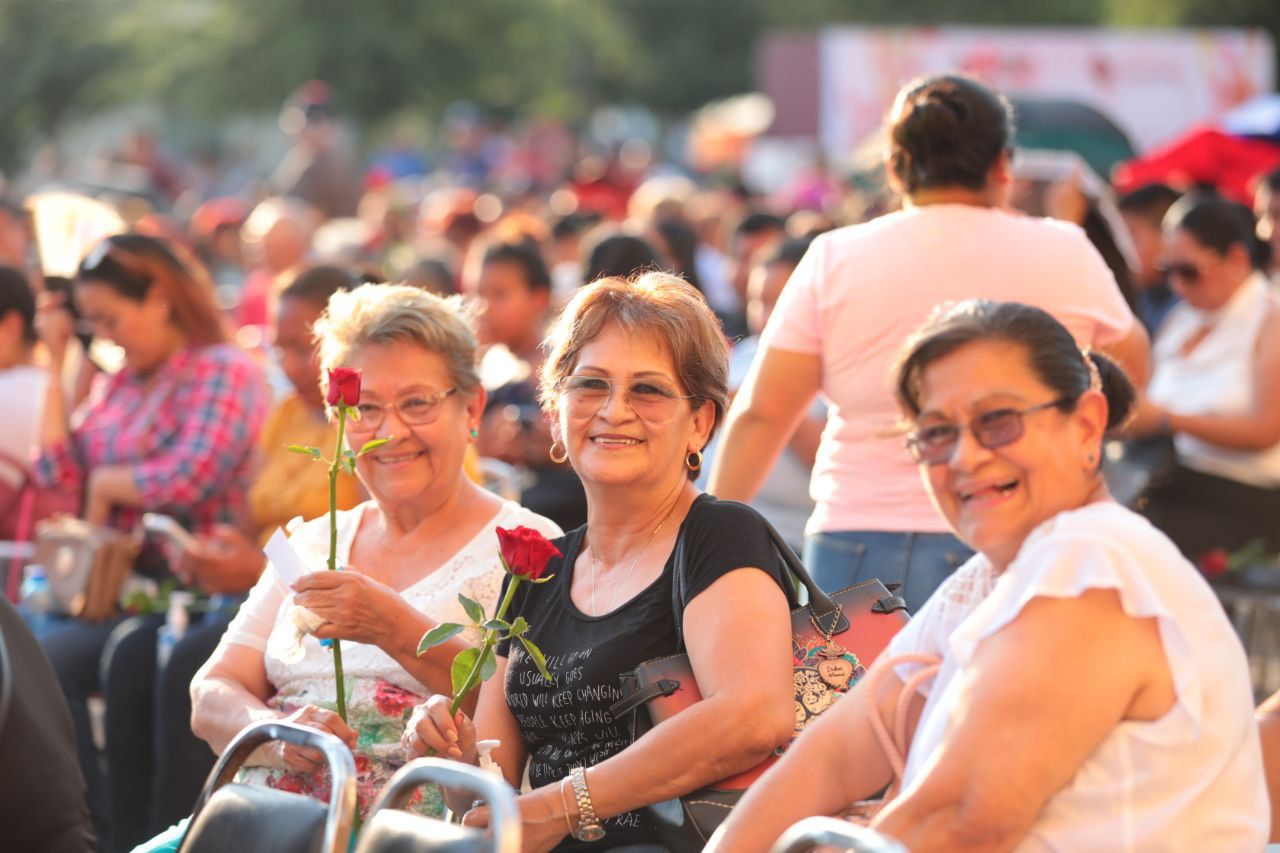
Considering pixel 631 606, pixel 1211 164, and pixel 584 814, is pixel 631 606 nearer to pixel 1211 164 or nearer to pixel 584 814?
pixel 584 814

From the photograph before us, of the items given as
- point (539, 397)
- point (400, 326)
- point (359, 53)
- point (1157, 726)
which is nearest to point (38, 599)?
point (400, 326)

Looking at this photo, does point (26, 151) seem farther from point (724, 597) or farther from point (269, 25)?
point (724, 597)

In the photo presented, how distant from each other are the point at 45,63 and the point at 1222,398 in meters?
→ 29.2

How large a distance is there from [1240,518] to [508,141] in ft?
71.8

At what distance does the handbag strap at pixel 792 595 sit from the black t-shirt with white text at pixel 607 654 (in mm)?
13

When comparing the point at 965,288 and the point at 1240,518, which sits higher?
the point at 965,288

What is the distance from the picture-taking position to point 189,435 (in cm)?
607

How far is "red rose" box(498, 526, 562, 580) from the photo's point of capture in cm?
315

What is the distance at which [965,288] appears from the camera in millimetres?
4164

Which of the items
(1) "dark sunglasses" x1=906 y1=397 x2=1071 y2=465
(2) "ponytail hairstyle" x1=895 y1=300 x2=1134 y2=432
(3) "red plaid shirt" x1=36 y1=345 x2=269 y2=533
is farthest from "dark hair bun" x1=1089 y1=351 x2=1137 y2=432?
(3) "red plaid shirt" x1=36 y1=345 x2=269 y2=533

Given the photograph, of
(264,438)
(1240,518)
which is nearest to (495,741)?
(264,438)

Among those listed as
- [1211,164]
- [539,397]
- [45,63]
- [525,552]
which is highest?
[45,63]

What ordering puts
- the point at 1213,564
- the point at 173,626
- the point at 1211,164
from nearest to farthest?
the point at 173,626
the point at 1213,564
the point at 1211,164

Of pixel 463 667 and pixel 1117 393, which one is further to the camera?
pixel 463 667
